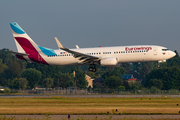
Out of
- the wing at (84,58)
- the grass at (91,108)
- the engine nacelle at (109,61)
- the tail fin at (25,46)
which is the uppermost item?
the tail fin at (25,46)

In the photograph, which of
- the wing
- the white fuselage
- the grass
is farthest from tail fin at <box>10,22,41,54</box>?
the grass

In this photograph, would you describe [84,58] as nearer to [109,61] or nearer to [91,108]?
[109,61]

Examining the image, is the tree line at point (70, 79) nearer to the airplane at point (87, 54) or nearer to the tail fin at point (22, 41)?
the tail fin at point (22, 41)

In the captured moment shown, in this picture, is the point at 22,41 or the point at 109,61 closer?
the point at 109,61

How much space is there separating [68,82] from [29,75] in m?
18.3

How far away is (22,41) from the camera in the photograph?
5769cm

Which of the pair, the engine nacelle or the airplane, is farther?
→ the airplane

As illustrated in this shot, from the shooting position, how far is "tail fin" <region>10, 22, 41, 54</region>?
56562 millimetres

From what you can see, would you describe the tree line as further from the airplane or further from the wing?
the wing

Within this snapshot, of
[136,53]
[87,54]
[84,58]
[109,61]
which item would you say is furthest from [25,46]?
[136,53]

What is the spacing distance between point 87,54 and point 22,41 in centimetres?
1450

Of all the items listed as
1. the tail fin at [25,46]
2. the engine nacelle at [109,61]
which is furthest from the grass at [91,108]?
the tail fin at [25,46]

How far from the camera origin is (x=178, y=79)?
109 meters

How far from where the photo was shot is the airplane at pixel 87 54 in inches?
1989
